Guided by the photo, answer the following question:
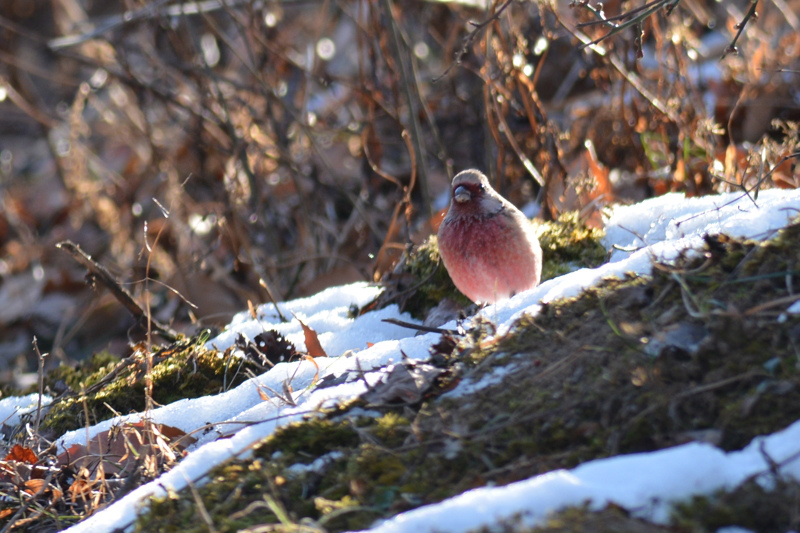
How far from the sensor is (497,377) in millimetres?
2027

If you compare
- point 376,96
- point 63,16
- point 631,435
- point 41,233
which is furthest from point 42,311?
point 631,435

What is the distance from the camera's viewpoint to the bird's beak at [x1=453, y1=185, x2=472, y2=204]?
11.9ft

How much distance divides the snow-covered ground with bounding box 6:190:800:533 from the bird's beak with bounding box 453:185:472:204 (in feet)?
2.18

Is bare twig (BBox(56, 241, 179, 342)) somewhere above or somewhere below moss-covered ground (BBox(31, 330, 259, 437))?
above

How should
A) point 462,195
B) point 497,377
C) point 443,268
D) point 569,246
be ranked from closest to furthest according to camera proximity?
point 497,377 → point 462,195 → point 569,246 → point 443,268

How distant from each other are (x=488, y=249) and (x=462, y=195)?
0.35 meters

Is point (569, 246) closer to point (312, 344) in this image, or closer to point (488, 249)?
point (488, 249)

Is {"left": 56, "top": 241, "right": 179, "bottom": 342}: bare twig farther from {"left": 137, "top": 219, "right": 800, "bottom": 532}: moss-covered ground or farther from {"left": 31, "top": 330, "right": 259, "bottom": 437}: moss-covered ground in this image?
{"left": 137, "top": 219, "right": 800, "bottom": 532}: moss-covered ground

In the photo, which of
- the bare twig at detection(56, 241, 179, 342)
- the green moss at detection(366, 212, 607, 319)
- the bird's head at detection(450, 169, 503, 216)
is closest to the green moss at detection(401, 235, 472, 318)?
the green moss at detection(366, 212, 607, 319)

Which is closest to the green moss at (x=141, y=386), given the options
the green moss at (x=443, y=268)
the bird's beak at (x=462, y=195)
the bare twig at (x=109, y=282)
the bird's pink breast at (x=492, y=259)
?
the bare twig at (x=109, y=282)

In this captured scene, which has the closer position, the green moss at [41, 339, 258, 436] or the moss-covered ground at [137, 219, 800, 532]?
the moss-covered ground at [137, 219, 800, 532]

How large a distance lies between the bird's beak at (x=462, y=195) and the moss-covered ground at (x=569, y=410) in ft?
5.04

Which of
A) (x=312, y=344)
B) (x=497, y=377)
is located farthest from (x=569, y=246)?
(x=497, y=377)

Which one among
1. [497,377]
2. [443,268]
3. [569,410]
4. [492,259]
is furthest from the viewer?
[443,268]
